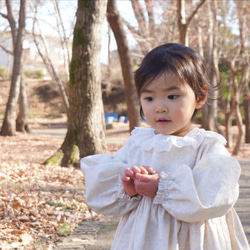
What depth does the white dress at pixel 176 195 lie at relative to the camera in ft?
5.80

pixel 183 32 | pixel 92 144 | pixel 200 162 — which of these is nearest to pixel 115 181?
pixel 200 162

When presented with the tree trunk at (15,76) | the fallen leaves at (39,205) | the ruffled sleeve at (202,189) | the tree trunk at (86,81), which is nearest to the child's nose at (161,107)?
the ruffled sleeve at (202,189)

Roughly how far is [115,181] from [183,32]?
8.67 metres

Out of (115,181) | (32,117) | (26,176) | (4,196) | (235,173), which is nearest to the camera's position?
(235,173)

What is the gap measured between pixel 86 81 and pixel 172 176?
5.15 meters

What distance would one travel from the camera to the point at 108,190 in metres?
2.07

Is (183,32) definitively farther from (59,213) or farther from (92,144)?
(59,213)

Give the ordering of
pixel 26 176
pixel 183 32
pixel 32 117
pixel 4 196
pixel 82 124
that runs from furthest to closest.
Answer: pixel 32 117 → pixel 183 32 → pixel 82 124 → pixel 26 176 → pixel 4 196

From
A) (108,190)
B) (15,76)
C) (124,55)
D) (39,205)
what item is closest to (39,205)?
(39,205)

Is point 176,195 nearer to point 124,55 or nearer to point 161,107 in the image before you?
point 161,107

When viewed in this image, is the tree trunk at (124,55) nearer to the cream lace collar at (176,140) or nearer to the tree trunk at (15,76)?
the tree trunk at (15,76)

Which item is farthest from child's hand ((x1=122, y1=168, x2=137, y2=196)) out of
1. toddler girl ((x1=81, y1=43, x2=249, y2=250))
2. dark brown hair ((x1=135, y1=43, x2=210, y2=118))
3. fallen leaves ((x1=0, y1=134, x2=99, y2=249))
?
fallen leaves ((x1=0, y1=134, x2=99, y2=249))

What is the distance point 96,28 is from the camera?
6863 millimetres

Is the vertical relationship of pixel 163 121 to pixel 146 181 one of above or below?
above
